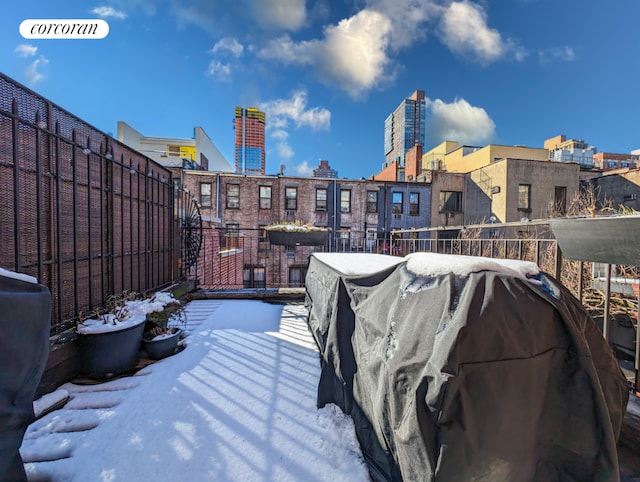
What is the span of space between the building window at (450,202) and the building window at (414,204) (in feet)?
5.38

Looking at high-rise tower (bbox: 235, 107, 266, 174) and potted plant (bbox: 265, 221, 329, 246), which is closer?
potted plant (bbox: 265, 221, 329, 246)

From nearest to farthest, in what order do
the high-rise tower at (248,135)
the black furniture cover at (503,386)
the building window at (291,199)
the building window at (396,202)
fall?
the black furniture cover at (503,386), the building window at (291,199), the building window at (396,202), the high-rise tower at (248,135)

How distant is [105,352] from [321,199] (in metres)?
14.0

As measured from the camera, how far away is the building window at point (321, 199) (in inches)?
625

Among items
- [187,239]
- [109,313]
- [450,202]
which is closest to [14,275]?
[109,313]

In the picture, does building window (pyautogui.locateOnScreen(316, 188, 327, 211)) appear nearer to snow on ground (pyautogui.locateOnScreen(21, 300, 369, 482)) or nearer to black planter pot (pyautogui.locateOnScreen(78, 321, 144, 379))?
snow on ground (pyautogui.locateOnScreen(21, 300, 369, 482))

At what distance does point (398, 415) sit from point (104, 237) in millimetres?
3788

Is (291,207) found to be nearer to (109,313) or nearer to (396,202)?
(396,202)

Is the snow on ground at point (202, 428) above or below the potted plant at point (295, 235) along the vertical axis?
below

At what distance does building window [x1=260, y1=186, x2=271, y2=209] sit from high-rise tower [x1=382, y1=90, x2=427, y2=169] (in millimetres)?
32110

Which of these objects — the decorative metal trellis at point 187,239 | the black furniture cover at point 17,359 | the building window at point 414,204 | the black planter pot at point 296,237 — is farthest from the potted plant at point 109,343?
the building window at point 414,204

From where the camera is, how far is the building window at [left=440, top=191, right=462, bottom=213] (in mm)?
17219

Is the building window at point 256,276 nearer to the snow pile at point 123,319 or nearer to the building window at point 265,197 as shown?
the building window at point 265,197

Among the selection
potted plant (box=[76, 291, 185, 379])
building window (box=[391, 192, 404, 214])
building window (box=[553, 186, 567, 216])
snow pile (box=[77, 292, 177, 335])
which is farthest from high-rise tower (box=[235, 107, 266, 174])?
potted plant (box=[76, 291, 185, 379])
